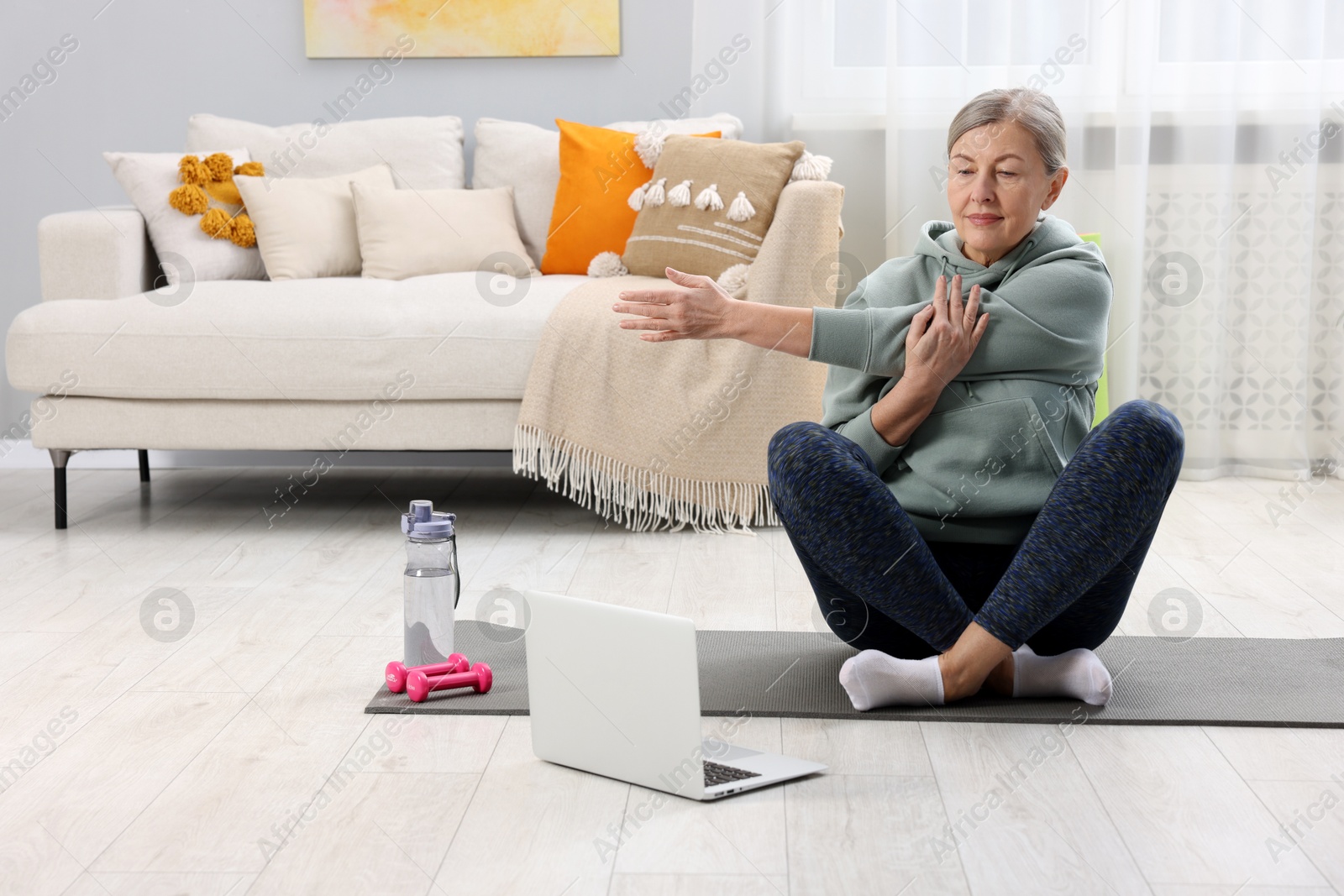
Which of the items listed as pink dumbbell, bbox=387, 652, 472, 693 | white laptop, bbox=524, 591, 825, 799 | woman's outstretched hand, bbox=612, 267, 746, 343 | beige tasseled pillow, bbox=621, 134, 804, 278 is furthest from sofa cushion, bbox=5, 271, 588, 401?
white laptop, bbox=524, 591, 825, 799

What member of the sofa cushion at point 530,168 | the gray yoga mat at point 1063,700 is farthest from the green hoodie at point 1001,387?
the sofa cushion at point 530,168

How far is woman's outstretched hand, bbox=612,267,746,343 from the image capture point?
139cm

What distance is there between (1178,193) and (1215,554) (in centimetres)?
120

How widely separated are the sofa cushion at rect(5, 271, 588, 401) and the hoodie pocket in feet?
3.86

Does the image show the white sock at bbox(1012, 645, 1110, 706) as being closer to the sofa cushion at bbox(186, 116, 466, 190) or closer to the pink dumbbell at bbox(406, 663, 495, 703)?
the pink dumbbell at bbox(406, 663, 495, 703)

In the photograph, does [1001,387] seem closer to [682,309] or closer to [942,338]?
[942,338]

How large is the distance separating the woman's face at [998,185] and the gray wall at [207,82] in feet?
6.35

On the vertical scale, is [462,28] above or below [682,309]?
above

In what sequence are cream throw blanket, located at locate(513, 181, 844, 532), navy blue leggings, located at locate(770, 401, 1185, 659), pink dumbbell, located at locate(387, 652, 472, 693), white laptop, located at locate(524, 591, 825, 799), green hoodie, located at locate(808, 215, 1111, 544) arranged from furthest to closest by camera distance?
1. cream throw blanket, located at locate(513, 181, 844, 532)
2. pink dumbbell, located at locate(387, 652, 472, 693)
3. green hoodie, located at locate(808, 215, 1111, 544)
4. navy blue leggings, located at locate(770, 401, 1185, 659)
5. white laptop, located at locate(524, 591, 825, 799)

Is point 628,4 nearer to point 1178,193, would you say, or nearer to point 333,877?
point 1178,193

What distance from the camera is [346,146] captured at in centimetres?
317

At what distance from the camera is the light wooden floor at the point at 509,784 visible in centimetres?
110

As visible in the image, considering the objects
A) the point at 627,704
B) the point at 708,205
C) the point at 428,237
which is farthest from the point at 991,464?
the point at 428,237

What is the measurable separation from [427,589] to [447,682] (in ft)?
0.47
